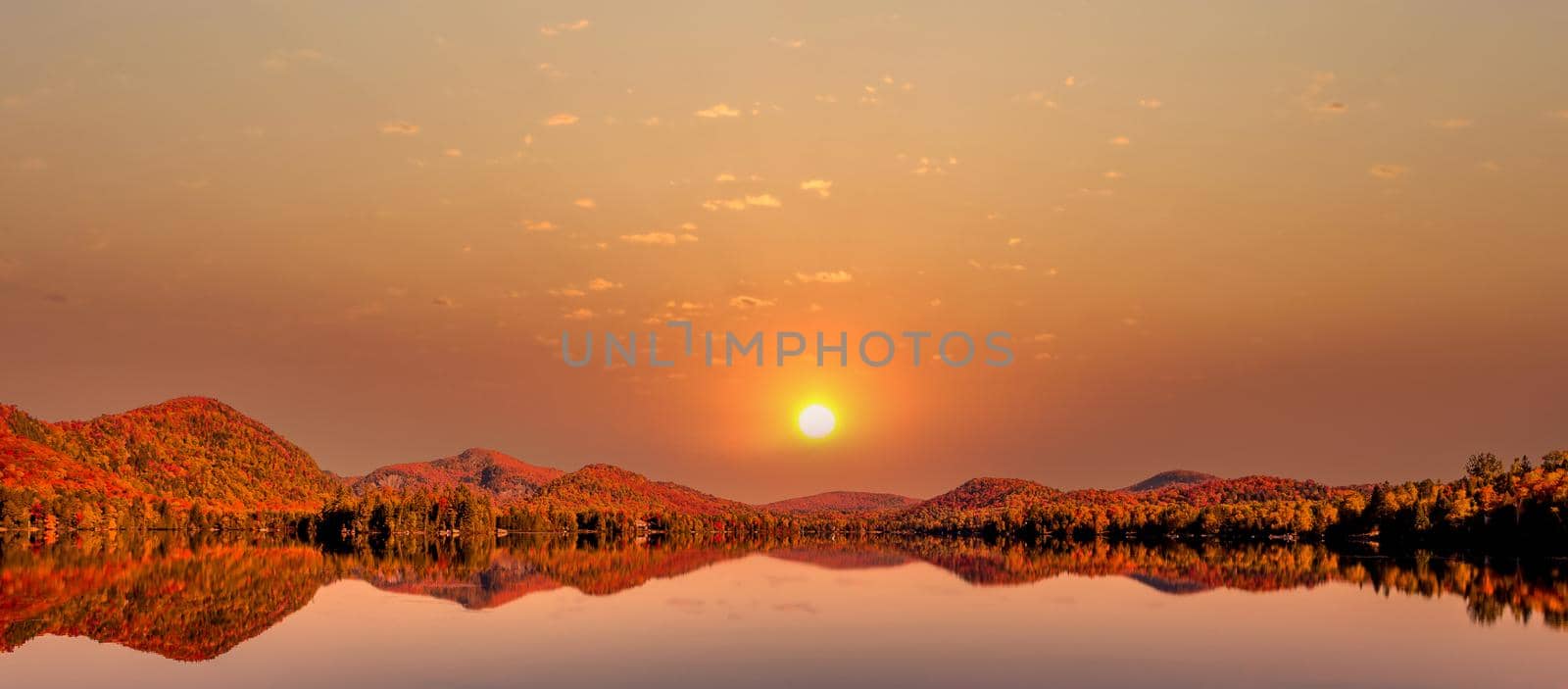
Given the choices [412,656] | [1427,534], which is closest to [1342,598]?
[412,656]

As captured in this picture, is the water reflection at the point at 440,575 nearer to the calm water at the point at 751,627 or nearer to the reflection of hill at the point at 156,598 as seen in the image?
the reflection of hill at the point at 156,598

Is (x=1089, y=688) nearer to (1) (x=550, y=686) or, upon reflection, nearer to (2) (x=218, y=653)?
(1) (x=550, y=686)

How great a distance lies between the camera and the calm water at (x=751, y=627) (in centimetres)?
3956

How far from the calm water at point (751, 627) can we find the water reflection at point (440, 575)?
14.3 inches

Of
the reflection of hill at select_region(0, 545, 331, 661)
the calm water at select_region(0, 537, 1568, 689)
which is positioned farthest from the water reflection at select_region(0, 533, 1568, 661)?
the calm water at select_region(0, 537, 1568, 689)

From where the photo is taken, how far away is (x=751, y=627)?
53.8 m

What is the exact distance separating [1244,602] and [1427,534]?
104952 millimetres

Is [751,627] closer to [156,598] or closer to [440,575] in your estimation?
[156,598]

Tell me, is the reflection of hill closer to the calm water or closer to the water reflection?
the water reflection

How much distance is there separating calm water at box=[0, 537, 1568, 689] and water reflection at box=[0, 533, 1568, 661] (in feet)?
1.19

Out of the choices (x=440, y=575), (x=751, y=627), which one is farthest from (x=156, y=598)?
(x=751, y=627)

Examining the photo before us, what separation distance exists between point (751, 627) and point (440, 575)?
133ft

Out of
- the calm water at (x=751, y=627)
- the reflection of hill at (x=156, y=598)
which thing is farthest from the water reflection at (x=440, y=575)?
the calm water at (x=751, y=627)

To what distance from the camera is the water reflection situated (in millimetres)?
51188
